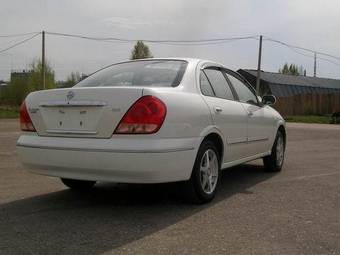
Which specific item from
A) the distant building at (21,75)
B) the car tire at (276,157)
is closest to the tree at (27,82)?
the distant building at (21,75)

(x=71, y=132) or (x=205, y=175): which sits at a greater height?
(x=71, y=132)

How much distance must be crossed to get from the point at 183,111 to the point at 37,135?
59.2 inches

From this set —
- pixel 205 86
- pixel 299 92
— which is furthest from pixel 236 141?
pixel 299 92

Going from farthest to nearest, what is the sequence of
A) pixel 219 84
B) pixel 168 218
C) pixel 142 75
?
1. pixel 219 84
2. pixel 142 75
3. pixel 168 218

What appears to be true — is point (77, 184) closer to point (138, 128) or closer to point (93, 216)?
point (93, 216)

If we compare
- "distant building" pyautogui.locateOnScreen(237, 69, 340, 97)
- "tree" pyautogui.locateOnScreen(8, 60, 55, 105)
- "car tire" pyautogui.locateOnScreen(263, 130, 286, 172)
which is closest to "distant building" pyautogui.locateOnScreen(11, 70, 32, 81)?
"tree" pyautogui.locateOnScreen(8, 60, 55, 105)

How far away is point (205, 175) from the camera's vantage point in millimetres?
5672

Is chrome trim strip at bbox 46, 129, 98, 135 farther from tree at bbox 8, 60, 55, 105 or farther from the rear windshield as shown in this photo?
tree at bbox 8, 60, 55, 105

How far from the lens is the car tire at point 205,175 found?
17.8ft

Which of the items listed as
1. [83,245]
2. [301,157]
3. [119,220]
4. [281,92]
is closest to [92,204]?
[119,220]

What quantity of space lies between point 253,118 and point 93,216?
9.32 feet

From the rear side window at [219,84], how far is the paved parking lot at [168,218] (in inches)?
45.6

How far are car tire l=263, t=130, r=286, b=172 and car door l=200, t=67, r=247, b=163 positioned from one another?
54.7 inches

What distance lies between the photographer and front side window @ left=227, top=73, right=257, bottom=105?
692cm
